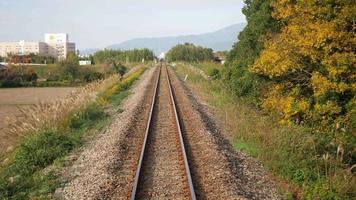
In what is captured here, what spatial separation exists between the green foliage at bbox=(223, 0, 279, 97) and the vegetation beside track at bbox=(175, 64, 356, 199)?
623cm

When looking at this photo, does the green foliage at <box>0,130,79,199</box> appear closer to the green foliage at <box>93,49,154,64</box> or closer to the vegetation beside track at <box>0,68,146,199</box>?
the vegetation beside track at <box>0,68,146,199</box>

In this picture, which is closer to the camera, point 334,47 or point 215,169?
point 215,169

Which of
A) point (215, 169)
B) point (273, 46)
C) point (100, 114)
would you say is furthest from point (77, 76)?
point (215, 169)

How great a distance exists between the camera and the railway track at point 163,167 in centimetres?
976

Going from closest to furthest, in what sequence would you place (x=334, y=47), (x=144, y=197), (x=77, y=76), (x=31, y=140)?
1. (x=144, y=197)
2. (x=31, y=140)
3. (x=334, y=47)
4. (x=77, y=76)

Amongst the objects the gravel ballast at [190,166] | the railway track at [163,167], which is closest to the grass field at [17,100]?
the railway track at [163,167]

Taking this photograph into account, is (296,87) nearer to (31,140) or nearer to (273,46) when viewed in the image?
(273,46)

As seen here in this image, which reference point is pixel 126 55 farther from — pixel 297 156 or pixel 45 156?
pixel 297 156

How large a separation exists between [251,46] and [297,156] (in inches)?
608

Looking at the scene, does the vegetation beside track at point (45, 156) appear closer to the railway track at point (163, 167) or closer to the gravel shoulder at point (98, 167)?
the gravel shoulder at point (98, 167)

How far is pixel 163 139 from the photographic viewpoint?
1522 centimetres

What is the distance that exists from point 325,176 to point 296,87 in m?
8.19

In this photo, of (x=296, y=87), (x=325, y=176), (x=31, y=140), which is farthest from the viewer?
(x=296, y=87)

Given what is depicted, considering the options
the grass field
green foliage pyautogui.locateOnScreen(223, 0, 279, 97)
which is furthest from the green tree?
green foliage pyautogui.locateOnScreen(223, 0, 279, 97)
